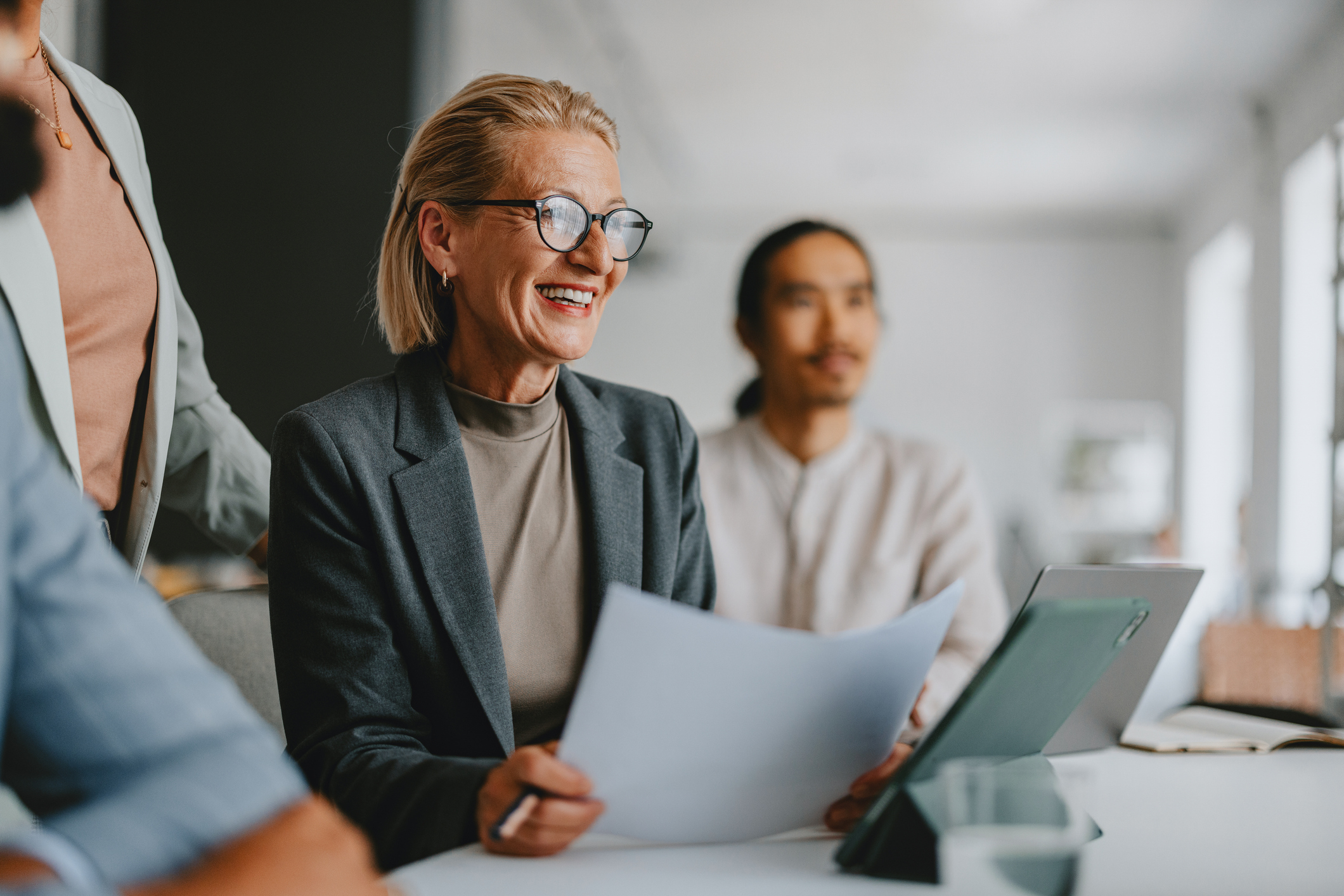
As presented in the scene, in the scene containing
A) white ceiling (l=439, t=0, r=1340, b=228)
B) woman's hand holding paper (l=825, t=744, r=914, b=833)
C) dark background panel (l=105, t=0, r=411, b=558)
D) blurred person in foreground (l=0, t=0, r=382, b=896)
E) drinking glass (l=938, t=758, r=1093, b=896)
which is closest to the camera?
blurred person in foreground (l=0, t=0, r=382, b=896)

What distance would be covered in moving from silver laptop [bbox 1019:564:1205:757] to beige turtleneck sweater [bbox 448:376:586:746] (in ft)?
1.86

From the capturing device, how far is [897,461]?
2.06 meters

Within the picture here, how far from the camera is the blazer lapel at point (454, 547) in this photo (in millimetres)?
1099

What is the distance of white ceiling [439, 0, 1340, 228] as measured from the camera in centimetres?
512

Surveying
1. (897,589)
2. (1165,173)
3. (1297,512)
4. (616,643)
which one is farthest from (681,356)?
(616,643)

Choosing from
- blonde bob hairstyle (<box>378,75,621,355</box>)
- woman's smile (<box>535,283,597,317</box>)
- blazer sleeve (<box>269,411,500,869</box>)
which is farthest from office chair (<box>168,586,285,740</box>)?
woman's smile (<box>535,283,597,317</box>)

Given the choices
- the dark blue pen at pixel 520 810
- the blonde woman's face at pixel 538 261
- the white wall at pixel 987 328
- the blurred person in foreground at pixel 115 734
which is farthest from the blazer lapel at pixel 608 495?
the white wall at pixel 987 328

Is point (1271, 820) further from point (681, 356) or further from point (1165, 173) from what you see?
point (681, 356)

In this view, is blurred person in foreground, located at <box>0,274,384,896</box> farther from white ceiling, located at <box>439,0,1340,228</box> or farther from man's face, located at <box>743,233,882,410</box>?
white ceiling, located at <box>439,0,1340,228</box>

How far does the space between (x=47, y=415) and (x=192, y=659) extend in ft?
2.09

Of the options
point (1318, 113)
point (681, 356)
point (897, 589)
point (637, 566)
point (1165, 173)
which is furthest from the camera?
point (681, 356)

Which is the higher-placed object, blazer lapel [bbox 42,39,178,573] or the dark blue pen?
blazer lapel [bbox 42,39,178,573]

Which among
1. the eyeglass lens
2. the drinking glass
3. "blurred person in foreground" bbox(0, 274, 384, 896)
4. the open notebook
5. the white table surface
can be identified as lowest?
the open notebook

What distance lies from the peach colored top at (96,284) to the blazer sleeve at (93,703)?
706 millimetres
